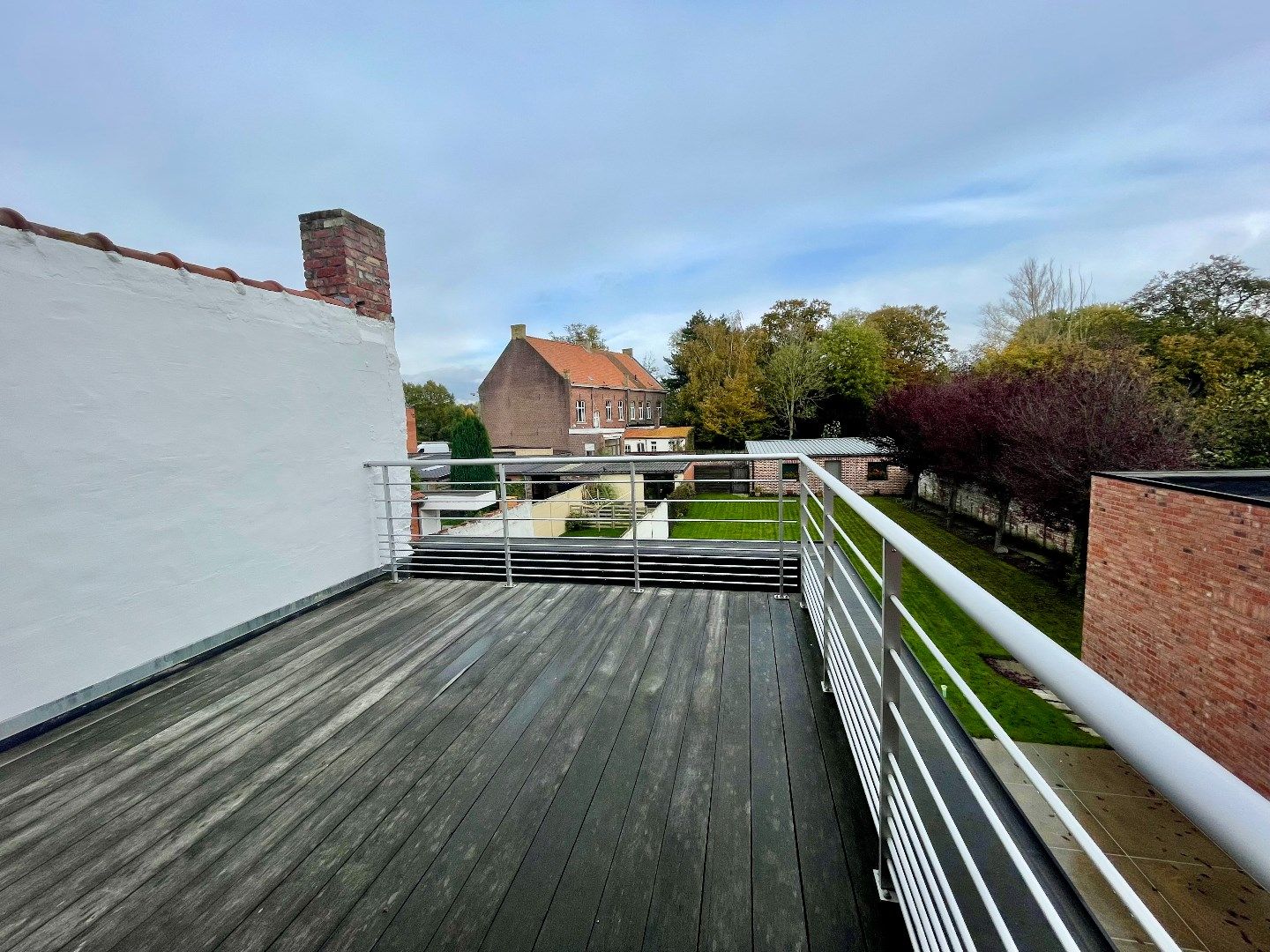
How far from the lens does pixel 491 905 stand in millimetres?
1454

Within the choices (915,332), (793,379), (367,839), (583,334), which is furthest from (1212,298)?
(583,334)

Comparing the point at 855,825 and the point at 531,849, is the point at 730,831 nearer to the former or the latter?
the point at 855,825

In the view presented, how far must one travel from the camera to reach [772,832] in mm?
1646

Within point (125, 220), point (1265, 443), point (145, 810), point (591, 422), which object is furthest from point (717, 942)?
point (591, 422)

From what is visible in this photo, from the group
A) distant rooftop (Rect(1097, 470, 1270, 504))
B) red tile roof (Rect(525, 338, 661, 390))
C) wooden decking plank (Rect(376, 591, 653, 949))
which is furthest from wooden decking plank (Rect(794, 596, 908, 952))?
red tile roof (Rect(525, 338, 661, 390))

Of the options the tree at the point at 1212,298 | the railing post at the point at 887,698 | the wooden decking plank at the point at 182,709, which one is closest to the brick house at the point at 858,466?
the tree at the point at 1212,298

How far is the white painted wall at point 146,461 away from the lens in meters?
2.29

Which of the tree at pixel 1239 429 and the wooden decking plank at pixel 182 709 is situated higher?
the tree at pixel 1239 429

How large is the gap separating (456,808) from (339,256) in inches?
150

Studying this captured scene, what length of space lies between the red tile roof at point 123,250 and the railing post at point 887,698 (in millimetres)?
3526

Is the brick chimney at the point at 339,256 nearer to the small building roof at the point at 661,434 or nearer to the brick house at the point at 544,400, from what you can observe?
the brick house at the point at 544,400

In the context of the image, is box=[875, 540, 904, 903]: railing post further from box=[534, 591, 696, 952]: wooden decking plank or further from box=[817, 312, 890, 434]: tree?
box=[817, 312, 890, 434]: tree

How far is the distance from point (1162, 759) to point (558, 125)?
10325mm

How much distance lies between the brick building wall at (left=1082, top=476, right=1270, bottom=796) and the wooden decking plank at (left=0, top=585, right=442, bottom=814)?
23.0ft
